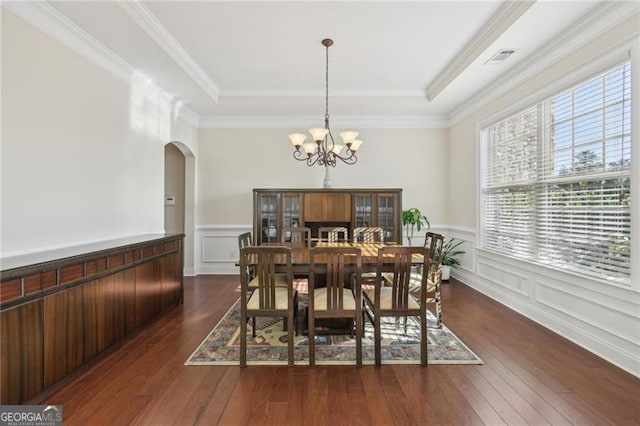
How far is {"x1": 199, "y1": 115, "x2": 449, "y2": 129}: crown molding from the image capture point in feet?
18.1

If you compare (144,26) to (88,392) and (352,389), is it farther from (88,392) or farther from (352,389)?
(352,389)

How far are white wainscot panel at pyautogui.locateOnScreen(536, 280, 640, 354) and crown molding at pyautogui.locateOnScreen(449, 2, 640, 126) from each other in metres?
2.02

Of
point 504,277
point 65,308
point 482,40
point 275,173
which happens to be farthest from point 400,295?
point 275,173

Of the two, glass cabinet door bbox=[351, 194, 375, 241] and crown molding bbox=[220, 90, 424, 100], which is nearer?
Result: crown molding bbox=[220, 90, 424, 100]

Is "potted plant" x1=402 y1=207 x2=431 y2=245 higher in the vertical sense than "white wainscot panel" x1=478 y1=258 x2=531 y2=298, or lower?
higher

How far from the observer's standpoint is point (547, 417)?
1.87 m

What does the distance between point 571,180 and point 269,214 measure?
3881 mm

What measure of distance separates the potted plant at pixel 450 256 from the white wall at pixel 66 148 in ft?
14.1

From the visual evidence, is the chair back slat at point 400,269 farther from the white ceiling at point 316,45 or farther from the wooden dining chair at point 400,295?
the white ceiling at point 316,45

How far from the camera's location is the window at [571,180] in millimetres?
2496

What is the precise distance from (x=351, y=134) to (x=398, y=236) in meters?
2.40

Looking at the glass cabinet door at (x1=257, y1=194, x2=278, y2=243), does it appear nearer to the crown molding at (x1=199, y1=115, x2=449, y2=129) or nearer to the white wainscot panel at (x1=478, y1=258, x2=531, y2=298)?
the crown molding at (x1=199, y1=115, x2=449, y2=129)

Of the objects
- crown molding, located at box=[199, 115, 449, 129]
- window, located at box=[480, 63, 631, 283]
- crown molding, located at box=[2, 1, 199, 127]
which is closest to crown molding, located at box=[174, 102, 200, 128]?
crown molding, located at box=[199, 115, 449, 129]
